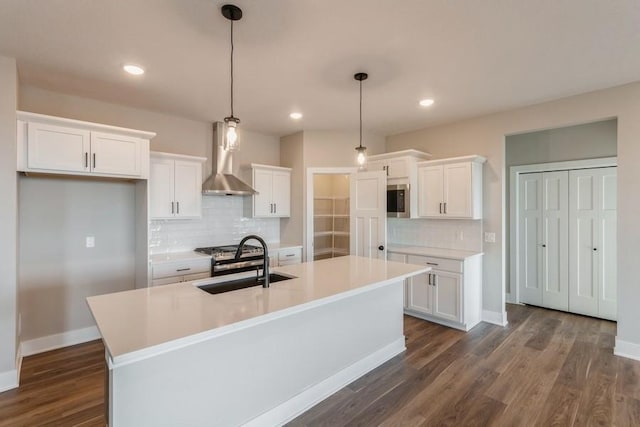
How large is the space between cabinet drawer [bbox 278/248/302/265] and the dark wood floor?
1920 millimetres

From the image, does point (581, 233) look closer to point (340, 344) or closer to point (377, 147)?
point (377, 147)

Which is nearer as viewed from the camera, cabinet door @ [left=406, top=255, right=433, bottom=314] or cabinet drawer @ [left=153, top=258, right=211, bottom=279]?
cabinet drawer @ [left=153, top=258, right=211, bottom=279]

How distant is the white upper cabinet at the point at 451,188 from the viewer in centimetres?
396

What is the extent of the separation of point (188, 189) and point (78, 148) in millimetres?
1200

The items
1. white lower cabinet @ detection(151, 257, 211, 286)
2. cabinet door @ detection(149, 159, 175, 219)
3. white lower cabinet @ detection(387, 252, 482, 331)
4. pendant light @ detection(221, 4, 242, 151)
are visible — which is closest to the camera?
pendant light @ detection(221, 4, 242, 151)

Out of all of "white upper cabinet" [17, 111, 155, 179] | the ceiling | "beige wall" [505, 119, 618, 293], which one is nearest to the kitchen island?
"white upper cabinet" [17, 111, 155, 179]

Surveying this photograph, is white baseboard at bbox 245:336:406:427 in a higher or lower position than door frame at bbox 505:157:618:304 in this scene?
lower

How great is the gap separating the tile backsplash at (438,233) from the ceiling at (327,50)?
60.8 inches

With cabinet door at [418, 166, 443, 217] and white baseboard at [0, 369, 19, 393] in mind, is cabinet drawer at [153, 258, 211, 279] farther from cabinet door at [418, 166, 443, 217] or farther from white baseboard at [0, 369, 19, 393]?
cabinet door at [418, 166, 443, 217]

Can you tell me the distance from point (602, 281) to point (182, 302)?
5014 mm

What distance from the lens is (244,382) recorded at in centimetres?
202

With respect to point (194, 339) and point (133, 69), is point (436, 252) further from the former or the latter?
point (133, 69)

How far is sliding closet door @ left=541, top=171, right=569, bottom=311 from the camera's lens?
4.42 m

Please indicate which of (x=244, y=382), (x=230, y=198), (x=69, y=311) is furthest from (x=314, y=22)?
(x=69, y=311)
